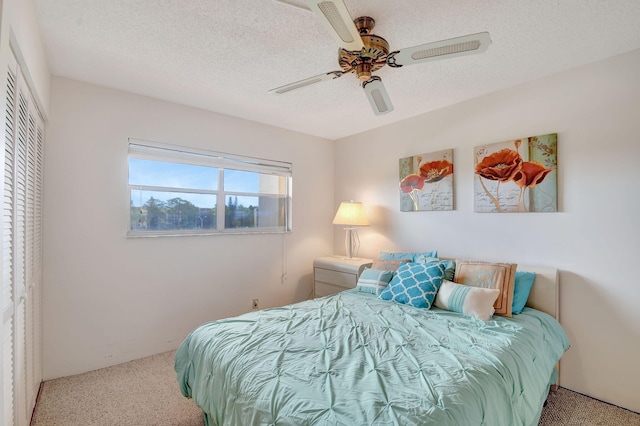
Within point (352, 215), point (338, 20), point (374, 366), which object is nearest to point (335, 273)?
point (352, 215)

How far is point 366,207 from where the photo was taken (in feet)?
12.8

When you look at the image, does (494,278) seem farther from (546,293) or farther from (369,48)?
(369,48)

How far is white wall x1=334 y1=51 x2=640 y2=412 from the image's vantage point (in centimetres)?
212

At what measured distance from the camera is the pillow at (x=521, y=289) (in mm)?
2287

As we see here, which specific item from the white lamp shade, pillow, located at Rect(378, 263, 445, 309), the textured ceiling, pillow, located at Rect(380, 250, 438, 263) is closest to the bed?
pillow, located at Rect(378, 263, 445, 309)

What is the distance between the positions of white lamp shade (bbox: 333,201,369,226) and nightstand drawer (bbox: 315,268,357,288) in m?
0.58

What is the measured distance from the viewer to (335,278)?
3.57m

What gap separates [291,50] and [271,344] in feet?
6.09

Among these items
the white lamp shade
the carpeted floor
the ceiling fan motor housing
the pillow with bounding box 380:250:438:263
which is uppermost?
the ceiling fan motor housing

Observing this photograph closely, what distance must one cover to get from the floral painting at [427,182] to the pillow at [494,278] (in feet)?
2.44

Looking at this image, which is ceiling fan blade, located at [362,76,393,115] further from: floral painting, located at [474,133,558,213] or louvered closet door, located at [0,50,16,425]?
louvered closet door, located at [0,50,16,425]

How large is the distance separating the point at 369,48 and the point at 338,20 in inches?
19.9

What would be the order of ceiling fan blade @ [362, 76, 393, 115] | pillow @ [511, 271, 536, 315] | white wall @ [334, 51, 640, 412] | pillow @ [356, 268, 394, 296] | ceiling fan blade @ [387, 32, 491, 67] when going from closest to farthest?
ceiling fan blade @ [387, 32, 491, 67] → ceiling fan blade @ [362, 76, 393, 115] → white wall @ [334, 51, 640, 412] → pillow @ [511, 271, 536, 315] → pillow @ [356, 268, 394, 296]

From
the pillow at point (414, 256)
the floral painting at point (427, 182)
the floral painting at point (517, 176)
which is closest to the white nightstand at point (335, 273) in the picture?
the pillow at point (414, 256)
